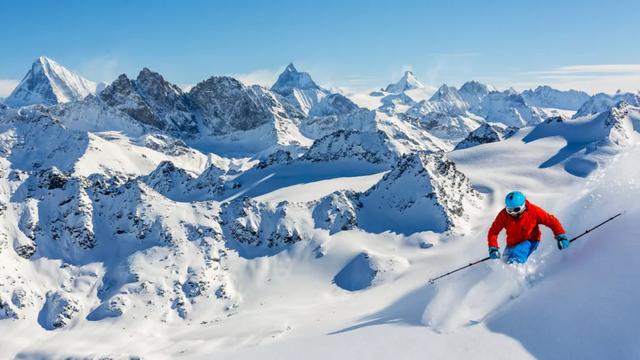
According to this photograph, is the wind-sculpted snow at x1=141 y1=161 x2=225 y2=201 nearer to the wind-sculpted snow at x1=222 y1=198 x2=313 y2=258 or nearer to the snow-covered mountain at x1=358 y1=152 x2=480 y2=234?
the wind-sculpted snow at x1=222 y1=198 x2=313 y2=258

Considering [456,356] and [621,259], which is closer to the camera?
[456,356]

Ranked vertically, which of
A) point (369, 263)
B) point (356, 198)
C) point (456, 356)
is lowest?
point (369, 263)

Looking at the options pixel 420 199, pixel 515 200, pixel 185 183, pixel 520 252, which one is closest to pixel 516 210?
pixel 515 200

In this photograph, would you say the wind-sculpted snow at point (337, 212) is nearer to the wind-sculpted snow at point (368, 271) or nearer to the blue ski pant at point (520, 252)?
the wind-sculpted snow at point (368, 271)

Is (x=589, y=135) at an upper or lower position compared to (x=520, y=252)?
lower

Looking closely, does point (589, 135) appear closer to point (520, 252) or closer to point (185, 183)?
point (185, 183)

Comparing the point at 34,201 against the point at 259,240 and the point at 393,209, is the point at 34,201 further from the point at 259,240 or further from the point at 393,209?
the point at 393,209

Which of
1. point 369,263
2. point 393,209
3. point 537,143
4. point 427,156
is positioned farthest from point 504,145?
point 369,263

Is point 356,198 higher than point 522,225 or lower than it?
lower

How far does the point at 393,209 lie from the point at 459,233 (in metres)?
14.6

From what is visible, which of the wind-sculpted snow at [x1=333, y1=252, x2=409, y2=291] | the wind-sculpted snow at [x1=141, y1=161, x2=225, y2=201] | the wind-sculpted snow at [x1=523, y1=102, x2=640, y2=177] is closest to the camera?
the wind-sculpted snow at [x1=333, y1=252, x2=409, y2=291]

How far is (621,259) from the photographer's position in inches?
475

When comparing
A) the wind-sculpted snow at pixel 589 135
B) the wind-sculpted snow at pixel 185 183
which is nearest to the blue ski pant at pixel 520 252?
the wind-sculpted snow at pixel 589 135

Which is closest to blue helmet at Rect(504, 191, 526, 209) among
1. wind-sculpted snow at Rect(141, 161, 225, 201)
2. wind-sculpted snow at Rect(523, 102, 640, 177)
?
wind-sculpted snow at Rect(523, 102, 640, 177)
